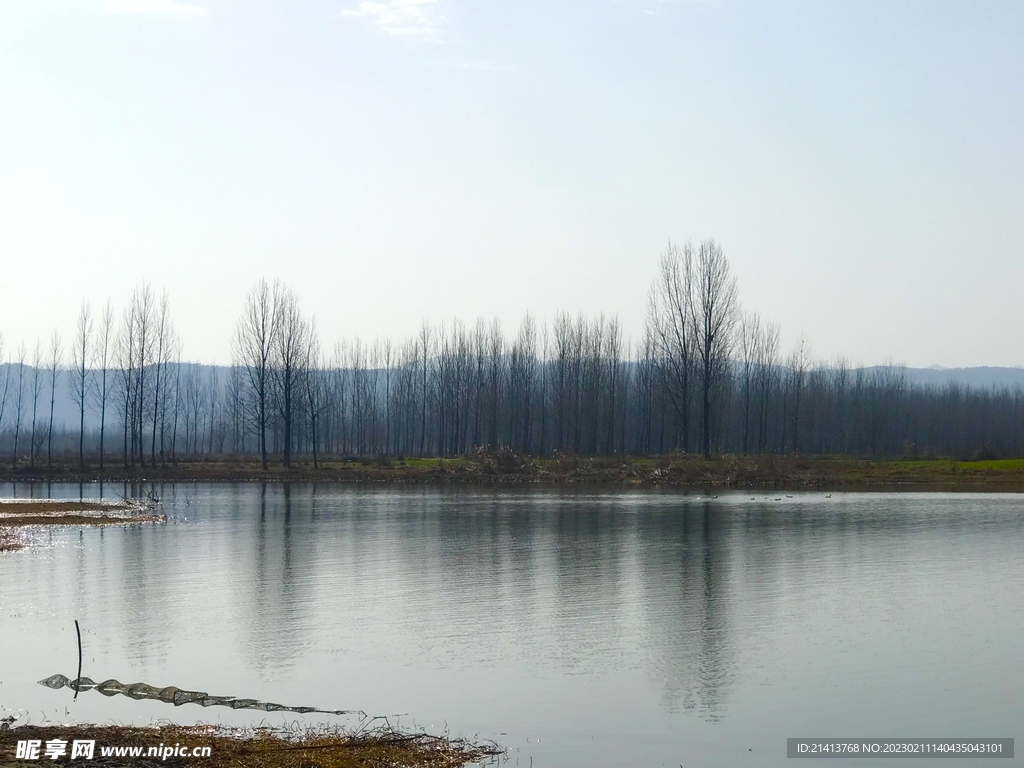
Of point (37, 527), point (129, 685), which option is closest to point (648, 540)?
point (129, 685)

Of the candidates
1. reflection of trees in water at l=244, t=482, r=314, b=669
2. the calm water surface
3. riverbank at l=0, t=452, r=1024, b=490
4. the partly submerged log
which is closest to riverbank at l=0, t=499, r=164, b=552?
the calm water surface

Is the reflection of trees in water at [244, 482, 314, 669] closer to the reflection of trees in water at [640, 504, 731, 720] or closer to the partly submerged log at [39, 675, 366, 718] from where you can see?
the partly submerged log at [39, 675, 366, 718]

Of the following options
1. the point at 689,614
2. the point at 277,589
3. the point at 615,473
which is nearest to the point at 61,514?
the point at 277,589

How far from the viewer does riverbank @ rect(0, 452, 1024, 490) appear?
5719 cm

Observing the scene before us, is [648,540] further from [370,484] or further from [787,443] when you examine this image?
[787,443]

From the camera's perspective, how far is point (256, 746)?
919cm

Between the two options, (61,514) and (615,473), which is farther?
(615,473)

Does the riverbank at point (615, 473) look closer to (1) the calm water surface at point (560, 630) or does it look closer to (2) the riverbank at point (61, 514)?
(2) the riverbank at point (61, 514)

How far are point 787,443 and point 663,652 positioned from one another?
10064 cm

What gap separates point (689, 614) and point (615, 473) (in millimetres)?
45303

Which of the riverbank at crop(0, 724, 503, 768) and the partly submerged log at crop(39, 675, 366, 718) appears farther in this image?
the partly submerged log at crop(39, 675, 366, 718)

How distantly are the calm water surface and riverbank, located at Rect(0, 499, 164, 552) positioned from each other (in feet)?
4.50

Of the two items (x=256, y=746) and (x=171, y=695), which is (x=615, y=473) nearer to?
(x=171, y=695)

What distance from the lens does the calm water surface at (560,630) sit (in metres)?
10.6
